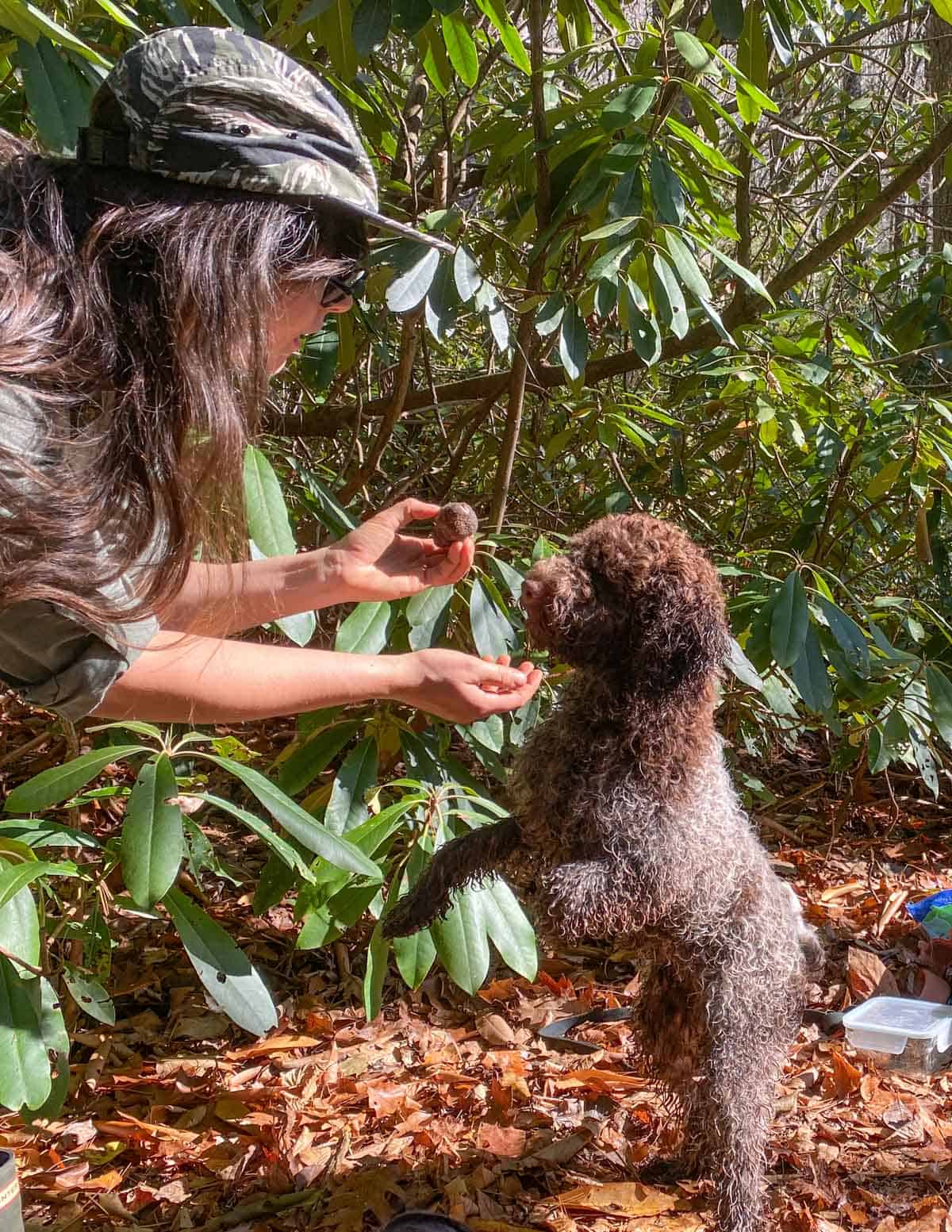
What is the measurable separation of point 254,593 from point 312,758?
2.74 feet

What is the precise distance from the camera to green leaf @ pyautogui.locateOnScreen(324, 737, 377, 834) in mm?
2830

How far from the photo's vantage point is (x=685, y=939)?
7.64 feet

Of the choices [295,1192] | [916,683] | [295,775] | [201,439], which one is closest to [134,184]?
[201,439]


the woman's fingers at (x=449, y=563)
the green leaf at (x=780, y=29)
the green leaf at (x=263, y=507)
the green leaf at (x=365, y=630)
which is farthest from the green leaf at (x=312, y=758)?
the green leaf at (x=780, y=29)

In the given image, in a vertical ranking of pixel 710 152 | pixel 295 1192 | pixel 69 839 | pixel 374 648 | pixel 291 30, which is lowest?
pixel 295 1192

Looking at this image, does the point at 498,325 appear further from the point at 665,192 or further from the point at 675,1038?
the point at 675,1038

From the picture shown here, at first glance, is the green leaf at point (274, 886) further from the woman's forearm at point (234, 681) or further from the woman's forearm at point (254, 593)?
the woman's forearm at point (234, 681)

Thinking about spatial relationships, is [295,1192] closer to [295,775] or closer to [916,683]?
[295,775]

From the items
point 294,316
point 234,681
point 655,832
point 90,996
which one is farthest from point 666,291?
point 90,996

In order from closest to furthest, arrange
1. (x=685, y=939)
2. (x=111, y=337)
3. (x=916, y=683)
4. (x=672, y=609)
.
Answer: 1. (x=111, y=337)
2. (x=672, y=609)
3. (x=685, y=939)
4. (x=916, y=683)

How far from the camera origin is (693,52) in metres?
2.67

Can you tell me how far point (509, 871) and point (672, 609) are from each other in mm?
659

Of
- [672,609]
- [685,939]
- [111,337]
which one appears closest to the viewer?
[111,337]

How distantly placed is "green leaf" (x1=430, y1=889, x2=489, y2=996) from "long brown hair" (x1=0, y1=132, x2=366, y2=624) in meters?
1.11
